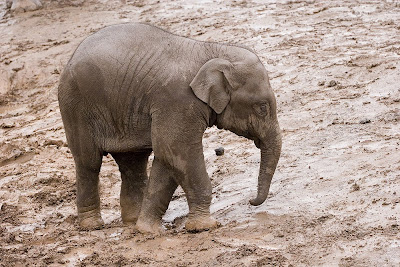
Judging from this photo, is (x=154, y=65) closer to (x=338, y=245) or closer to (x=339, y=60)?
(x=338, y=245)

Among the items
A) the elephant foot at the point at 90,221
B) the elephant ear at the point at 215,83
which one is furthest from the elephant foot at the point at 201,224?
the elephant foot at the point at 90,221

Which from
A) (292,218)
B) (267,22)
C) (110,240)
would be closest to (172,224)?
(110,240)

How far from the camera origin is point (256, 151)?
8.27 metres

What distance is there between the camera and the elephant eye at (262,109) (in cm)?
620

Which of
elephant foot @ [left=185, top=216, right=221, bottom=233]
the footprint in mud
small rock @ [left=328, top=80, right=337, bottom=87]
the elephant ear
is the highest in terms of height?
the elephant ear

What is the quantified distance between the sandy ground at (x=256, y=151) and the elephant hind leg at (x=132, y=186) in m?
0.18

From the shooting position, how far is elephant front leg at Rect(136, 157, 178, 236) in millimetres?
6441

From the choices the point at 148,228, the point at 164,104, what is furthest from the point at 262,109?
the point at 148,228

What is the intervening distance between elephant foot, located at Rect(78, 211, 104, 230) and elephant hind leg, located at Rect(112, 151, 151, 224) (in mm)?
282

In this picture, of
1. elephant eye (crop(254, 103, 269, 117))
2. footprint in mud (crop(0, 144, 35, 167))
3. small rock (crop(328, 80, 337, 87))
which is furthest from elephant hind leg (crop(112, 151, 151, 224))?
small rock (crop(328, 80, 337, 87))

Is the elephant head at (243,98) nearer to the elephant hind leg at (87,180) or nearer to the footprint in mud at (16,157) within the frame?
the elephant hind leg at (87,180)

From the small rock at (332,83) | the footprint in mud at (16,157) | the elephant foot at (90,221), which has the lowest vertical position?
the footprint in mud at (16,157)

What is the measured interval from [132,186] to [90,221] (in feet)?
1.62

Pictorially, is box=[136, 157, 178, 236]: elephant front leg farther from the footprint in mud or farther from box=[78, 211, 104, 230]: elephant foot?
the footprint in mud
